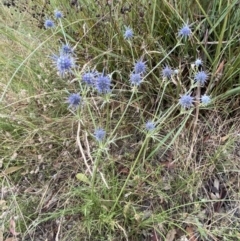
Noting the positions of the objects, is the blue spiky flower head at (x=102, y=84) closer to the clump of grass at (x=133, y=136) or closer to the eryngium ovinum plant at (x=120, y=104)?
the eryngium ovinum plant at (x=120, y=104)

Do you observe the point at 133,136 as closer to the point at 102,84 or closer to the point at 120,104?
the point at 120,104

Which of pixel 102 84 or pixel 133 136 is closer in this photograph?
pixel 102 84

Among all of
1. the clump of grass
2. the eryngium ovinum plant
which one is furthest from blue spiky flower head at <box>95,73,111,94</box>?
the clump of grass

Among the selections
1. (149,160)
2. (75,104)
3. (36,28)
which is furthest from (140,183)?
(36,28)

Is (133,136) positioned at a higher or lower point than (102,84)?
lower

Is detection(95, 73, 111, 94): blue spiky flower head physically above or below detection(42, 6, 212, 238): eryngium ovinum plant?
above

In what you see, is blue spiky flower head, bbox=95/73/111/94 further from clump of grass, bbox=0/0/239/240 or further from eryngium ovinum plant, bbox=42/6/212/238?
clump of grass, bbox=0/0/239/240

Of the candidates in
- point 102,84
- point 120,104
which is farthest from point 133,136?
point 102,84

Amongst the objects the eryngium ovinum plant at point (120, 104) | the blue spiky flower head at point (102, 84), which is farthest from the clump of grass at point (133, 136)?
the blue spiky flower head at point (102, 84)
